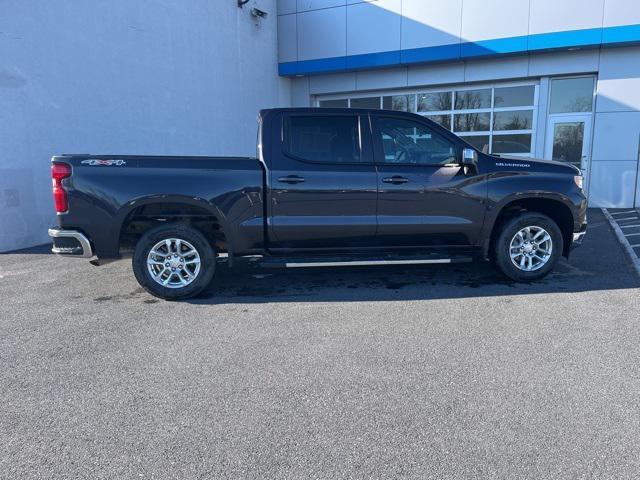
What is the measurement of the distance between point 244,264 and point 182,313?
7.17 feet

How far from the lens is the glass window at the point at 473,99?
45.4ft

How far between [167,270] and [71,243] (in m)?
1.04

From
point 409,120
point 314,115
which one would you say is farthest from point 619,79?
point 314,115

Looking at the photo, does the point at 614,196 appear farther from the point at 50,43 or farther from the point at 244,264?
the point at 50,43

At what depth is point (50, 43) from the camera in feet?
28.7

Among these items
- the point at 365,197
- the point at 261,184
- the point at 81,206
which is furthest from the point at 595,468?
the point at 81,206

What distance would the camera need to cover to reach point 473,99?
553 inches

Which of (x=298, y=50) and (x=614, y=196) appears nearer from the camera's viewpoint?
(x=614, y=196)

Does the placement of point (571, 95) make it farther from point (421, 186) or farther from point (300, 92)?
point (421, 186)

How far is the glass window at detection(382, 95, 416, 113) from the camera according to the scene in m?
15.0

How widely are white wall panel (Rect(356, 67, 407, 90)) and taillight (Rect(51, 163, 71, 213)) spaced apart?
11687 millimetres

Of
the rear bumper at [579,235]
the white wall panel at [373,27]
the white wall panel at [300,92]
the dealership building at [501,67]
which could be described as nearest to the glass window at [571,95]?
the dealership building at [501,67]

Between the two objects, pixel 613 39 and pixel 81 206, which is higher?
pixel 613 39

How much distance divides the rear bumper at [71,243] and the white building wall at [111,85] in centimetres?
425
